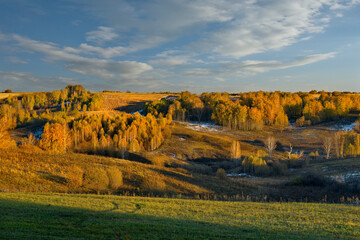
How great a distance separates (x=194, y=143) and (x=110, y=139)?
30355 millimetres

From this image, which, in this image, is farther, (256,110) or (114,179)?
(256,110)

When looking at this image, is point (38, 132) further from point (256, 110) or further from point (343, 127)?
point (343, 127)

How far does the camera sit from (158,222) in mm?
15578

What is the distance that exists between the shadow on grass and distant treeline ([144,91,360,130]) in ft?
387

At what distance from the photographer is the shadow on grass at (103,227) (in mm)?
12414

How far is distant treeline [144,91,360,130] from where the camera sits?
133m

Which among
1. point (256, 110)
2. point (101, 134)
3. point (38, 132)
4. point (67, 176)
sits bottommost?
point (67, 176)

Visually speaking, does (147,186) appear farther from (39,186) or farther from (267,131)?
(267,131)

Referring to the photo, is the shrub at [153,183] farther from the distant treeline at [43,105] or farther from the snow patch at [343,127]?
the snow patch at [343,127]

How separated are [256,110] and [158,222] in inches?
5092

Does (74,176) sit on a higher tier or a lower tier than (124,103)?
lower

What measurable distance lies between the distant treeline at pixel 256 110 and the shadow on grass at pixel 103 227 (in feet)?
387

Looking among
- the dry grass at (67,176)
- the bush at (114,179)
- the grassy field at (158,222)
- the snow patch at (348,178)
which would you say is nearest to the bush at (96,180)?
the dry grass at (67,176)

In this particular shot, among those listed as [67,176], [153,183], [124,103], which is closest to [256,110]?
[124,103]
